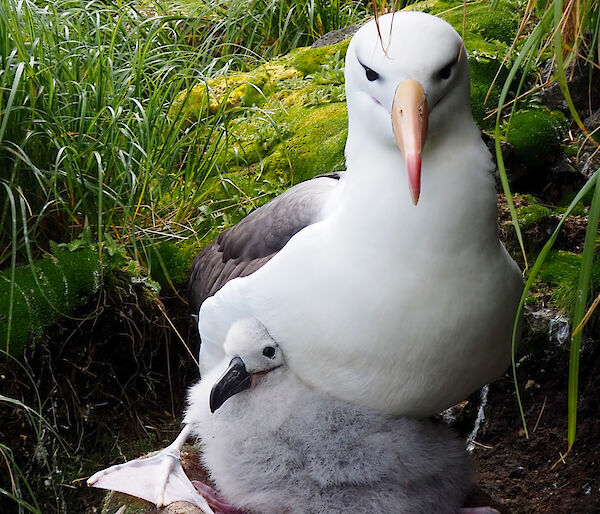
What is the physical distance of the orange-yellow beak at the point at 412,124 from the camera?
196 cm

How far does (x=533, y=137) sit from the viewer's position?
12.0ft

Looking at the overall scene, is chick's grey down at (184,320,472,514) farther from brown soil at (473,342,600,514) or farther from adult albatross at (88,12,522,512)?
brown soil at (473,342,600,514)

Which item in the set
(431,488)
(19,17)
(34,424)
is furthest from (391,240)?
(19,17)

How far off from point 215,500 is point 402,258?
0.98 metres

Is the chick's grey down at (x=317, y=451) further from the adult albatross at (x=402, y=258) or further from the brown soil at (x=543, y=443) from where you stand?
the brown soil at (x=543, y=443)

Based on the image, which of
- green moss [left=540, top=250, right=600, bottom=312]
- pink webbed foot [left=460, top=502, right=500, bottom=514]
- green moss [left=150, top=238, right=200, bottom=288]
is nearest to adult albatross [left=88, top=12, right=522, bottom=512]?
pink webbed foot [left=460, top=502, right=500, bottom=514]

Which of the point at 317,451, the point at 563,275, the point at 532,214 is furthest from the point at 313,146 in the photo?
the point at 317,451

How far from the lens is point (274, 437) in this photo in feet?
7.84

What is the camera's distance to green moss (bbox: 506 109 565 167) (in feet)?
12.0

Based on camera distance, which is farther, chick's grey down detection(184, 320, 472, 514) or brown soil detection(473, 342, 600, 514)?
brown soil detection(473, 342, 600, 514)

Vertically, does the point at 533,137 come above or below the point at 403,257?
below

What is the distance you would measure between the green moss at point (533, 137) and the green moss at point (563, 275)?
22.3 inches

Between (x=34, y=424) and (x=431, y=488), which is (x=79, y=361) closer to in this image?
(x=34, y=424)

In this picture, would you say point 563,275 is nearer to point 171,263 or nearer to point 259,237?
point 259,237
